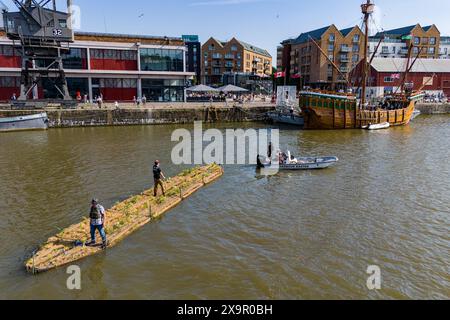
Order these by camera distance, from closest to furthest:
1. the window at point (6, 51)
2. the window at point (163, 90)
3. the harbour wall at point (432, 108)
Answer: the window at point (6, 51)
the window at point (163, 90)
the harbour wall at point (432, 108)

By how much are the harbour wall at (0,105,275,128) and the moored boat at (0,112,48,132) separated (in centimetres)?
184

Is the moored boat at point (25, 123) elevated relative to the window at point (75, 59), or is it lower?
lower

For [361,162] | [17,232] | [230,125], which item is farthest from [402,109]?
[17,232]

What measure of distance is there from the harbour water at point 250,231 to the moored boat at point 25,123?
54.7 feet

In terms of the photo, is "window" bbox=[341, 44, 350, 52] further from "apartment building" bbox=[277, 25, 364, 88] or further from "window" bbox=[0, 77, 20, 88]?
"window" bbox=[0, 77, 20, 88]

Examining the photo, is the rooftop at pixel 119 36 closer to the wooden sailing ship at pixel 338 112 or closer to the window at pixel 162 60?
the window at pixel 162 60

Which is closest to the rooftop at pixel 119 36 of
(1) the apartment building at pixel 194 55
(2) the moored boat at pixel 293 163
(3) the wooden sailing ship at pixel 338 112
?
(3) the wooden sailing ship at pixel 338 112

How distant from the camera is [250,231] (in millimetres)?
15844

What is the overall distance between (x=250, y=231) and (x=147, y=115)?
40.9m

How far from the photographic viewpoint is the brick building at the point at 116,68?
57594 mm

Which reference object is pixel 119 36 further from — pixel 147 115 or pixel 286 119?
pixel 286 119

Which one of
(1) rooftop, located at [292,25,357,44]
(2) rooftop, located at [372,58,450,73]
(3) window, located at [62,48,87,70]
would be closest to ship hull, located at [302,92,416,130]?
(3) window, located at [62,48,87,70]

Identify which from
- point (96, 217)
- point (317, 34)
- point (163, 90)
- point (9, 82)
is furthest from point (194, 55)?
point (96, 217)

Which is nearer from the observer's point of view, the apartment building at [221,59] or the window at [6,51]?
the window at [6,51]
